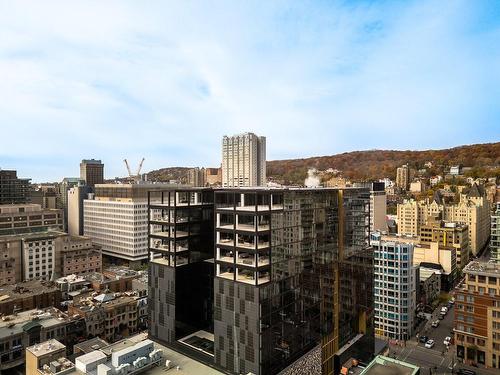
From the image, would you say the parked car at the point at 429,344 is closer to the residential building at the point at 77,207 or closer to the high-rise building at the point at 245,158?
the high-rise building at the point at 245,158

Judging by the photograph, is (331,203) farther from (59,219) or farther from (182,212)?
(59,219)

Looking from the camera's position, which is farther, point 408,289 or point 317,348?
point 408,289

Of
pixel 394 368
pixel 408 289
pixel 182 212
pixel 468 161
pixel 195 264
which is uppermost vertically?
pixel 468 161

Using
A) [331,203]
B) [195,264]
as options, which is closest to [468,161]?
[331,203]

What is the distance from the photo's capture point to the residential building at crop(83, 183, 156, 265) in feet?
344

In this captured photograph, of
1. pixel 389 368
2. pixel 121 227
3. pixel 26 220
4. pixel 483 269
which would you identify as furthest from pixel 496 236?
pixel 26 220

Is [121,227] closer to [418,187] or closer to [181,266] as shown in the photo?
[181,266]

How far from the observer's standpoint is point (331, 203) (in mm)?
41812

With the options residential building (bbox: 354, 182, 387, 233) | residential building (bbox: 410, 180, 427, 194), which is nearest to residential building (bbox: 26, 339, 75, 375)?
residential building (bbox: 354, 182, 387, 233)

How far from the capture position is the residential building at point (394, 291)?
205 feet

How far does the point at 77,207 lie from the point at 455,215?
13774cm

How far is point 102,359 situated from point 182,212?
16.2 metres

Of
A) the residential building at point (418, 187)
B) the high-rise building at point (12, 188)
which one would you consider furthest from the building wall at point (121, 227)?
the residential building at point (418, 187)

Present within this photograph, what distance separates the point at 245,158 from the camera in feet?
507
